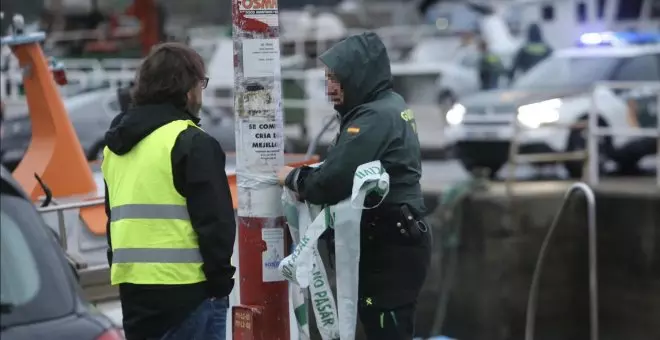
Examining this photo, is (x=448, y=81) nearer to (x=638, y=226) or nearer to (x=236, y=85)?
(x=638, y=226)

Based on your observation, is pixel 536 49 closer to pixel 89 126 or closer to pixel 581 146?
pixel 581 146

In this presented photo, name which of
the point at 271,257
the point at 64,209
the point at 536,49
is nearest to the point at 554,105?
the point at 64,209

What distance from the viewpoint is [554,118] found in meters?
15.8

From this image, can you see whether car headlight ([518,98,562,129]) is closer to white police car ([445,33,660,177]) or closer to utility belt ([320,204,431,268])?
white police car ([445,33,660,177])

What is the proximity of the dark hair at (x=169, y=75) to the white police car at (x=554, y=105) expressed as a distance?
9612mm

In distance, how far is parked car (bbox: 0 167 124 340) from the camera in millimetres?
4109

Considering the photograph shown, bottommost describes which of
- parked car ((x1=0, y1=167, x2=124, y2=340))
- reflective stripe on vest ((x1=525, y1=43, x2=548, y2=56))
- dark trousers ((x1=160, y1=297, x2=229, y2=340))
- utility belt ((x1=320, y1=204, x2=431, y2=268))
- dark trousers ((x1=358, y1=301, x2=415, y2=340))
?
reflective stripe on vest ((x1=525, y1=43, x2=548, y2=56))

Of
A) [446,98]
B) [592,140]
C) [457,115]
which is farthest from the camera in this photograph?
[446,98]

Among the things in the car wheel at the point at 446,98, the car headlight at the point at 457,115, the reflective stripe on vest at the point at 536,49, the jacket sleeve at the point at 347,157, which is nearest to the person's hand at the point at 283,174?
the jacket sleeve at the point at 347,157

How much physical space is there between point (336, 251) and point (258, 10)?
1.12 meters

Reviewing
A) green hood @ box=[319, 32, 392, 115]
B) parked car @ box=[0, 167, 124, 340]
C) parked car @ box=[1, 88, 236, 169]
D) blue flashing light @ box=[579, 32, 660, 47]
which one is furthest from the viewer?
blue flashing light @ box=[579, 32, 660, 47]

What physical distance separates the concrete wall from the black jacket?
8.29m

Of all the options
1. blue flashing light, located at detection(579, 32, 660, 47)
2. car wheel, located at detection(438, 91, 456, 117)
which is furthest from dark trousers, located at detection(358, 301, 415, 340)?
car wheel, located at detection(438, 91, 456, 117)

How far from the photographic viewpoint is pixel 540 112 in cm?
1592
